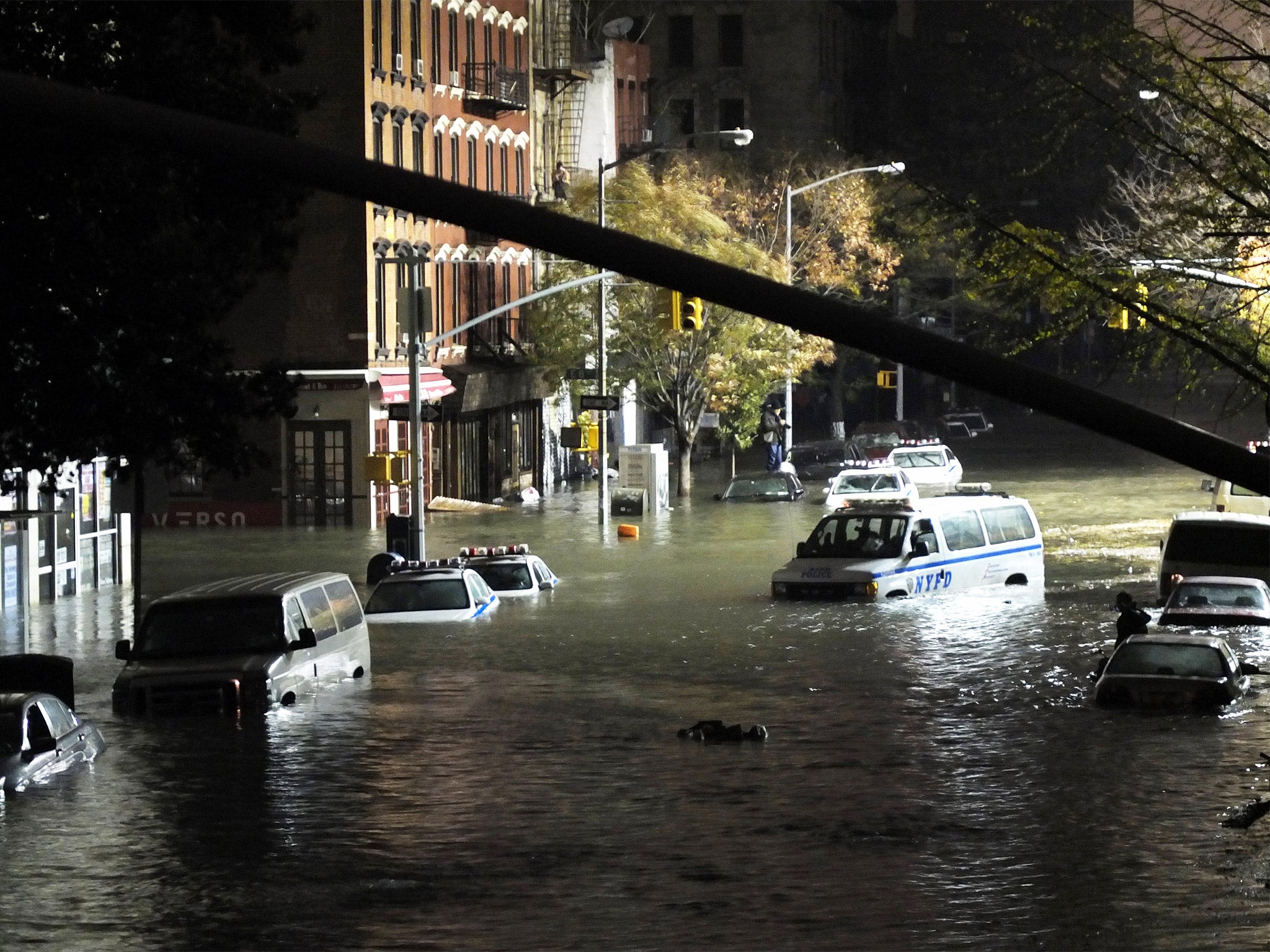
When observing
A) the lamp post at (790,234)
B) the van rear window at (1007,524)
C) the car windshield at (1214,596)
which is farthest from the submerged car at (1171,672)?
the lamp post at (790,234)

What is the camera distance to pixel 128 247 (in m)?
26.2

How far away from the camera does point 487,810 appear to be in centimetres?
1861

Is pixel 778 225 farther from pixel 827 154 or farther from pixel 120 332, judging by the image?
pixel 120 332

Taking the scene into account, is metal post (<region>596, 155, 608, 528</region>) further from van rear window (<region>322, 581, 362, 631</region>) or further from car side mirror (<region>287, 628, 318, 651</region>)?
car side mirror (<region>287, 628, 318, 651</region>)

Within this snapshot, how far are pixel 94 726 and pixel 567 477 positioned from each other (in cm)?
5352

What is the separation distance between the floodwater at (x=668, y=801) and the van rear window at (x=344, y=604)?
88 centimetres

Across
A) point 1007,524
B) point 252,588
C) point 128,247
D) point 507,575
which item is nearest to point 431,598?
point 507,575

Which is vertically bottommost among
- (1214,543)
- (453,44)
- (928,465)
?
(1214,543)

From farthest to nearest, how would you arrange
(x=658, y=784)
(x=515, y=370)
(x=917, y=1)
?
(x=917, y=1) → (x=515, y=370) → (x=658, y=784)

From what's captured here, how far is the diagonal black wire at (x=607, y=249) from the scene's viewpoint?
502 centimetres

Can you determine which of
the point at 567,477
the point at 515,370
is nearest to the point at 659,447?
the point at 515,370

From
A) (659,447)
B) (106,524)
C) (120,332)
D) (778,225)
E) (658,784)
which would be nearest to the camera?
(658,784)

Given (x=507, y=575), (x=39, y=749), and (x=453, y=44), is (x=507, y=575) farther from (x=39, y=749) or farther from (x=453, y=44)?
(x=453, y=44)

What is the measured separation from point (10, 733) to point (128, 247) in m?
9.23
